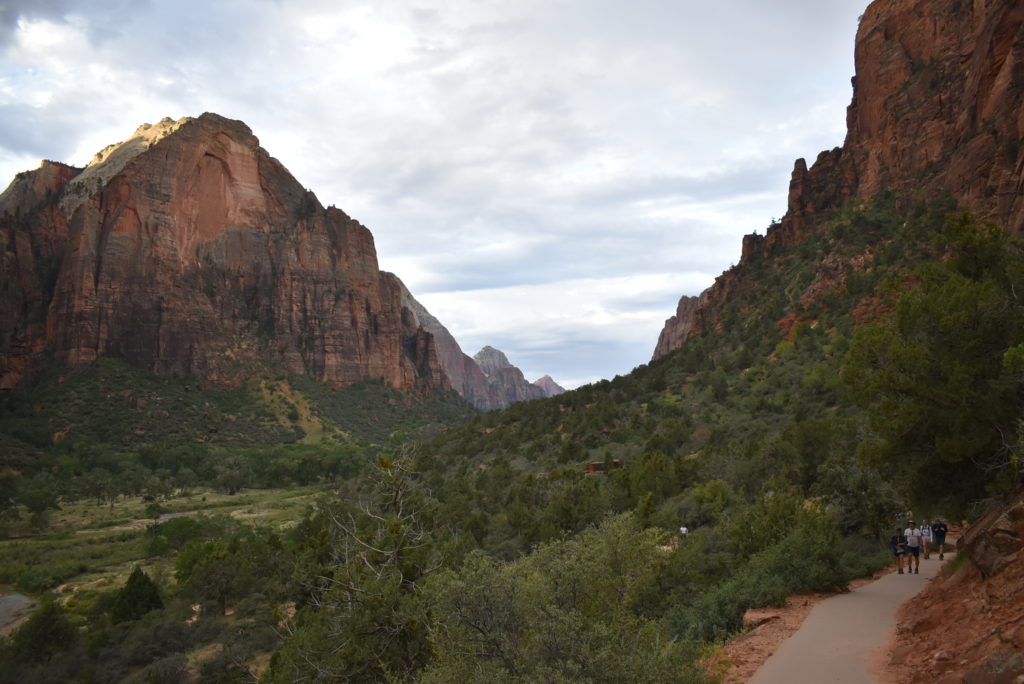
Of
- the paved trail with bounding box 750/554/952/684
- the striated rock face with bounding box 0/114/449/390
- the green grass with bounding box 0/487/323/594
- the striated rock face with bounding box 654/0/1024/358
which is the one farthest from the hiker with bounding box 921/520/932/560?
the striated rock face with bounding box 0/114/449/390

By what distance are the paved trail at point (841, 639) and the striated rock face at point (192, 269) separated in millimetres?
97670

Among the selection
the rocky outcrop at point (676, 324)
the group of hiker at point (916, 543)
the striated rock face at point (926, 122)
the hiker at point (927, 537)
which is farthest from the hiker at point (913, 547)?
the rocky outcrop at point (676, 324)

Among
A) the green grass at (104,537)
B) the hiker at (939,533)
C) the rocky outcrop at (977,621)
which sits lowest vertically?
the green grass at (104,537)

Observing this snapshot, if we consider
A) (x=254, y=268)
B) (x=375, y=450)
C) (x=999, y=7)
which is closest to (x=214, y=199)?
(x=254, y=268)

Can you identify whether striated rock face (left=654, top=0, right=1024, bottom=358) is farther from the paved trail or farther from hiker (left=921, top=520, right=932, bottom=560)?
the paved trail

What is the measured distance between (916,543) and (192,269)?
110 m

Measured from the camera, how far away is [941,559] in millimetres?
15602

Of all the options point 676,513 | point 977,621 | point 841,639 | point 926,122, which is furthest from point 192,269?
point 977,621

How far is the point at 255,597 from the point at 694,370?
1362 inches

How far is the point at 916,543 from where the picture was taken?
562 inches

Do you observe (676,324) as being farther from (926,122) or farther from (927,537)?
(927,537)

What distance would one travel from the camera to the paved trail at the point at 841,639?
8344 mm

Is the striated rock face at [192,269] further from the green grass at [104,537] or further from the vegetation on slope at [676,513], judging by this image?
the vegetation on slope at [676,513]

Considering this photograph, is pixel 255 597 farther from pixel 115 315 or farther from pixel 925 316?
pixel 115 315
